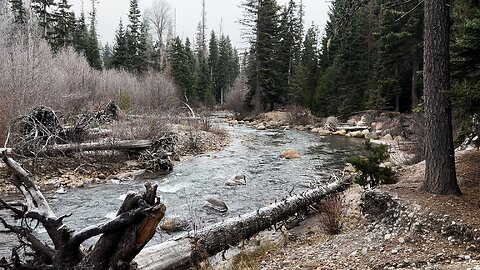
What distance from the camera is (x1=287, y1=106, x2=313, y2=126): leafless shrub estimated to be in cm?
3384

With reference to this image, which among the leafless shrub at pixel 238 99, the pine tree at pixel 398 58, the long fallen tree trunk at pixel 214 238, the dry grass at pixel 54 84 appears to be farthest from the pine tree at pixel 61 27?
the long fallen tree trunk at pixel 214 238

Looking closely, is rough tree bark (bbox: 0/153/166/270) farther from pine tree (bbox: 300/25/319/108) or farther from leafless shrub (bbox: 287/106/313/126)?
pine tree (bbox: 300/25/319/108)

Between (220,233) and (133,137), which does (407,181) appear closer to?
(220,233)

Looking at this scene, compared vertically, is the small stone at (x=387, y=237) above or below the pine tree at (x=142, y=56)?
below

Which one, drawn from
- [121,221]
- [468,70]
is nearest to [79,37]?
[468,70]

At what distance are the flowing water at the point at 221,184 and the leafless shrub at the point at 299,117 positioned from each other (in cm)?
1272

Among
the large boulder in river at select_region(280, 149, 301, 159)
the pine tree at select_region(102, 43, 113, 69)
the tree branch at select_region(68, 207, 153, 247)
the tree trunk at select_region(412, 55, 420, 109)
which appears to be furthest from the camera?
the pine tree at select_region(102, 43, 113, 69)

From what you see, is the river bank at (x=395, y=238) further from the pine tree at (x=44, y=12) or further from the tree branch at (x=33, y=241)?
the pine tree at (x=44, y=12)

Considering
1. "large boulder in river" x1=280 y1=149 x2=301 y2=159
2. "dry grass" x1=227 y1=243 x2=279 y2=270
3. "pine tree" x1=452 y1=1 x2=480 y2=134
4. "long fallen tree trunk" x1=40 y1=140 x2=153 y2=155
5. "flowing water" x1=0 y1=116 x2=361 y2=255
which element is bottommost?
"dry grass" x1=227 y1=243 x2=279 y2=270

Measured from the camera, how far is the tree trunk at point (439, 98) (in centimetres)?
637

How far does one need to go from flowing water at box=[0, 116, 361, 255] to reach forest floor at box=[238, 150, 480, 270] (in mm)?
2448

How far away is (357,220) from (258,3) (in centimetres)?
3430

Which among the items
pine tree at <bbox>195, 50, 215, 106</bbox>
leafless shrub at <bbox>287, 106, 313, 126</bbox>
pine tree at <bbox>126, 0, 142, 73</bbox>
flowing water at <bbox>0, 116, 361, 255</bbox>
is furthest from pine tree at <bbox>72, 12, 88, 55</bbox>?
flowing water at <bbox>0, 116, 361, 255</bbox>

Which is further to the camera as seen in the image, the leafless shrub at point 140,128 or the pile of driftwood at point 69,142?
the leafless shrub at point 140,128
